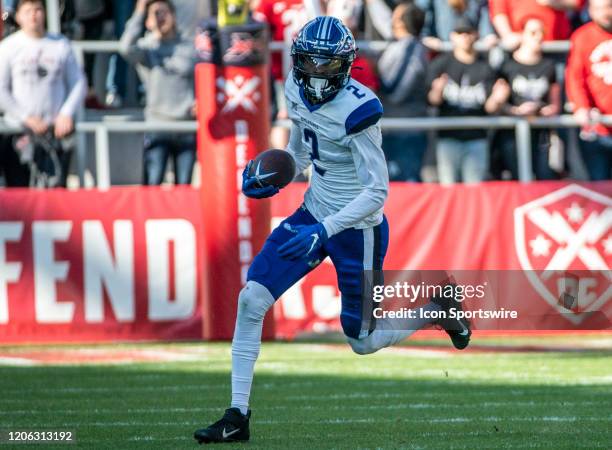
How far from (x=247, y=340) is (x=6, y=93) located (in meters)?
6.06

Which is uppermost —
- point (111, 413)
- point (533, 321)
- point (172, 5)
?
point (172, 5)

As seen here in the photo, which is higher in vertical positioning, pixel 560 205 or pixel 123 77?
pixel 123 77

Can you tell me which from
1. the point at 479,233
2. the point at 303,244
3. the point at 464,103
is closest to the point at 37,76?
the point at 464,103

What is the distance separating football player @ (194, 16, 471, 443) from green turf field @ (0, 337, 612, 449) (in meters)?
0.46

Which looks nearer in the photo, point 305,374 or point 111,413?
point 111,413

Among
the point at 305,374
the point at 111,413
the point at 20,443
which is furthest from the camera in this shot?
the point at 305,374

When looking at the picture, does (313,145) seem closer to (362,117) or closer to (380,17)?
(362,117)

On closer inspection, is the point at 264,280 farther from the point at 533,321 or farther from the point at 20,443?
the point at 533,321

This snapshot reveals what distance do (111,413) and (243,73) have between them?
4677 mm

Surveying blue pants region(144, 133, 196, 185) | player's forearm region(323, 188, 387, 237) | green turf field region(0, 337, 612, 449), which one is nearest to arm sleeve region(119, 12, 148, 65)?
blue pants region(144, 133, 196, 185)

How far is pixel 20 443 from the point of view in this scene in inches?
253

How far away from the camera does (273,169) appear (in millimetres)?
6758

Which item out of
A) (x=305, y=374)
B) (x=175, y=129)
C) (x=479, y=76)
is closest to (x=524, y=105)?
(x=479, y=76)

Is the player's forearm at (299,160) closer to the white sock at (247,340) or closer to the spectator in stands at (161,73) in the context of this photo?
the white sock at (247,340)
